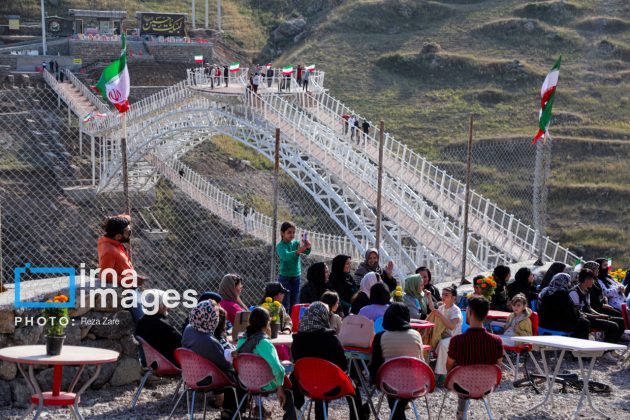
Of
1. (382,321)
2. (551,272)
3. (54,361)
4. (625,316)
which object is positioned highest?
(54,361)

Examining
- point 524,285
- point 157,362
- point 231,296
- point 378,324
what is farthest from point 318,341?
point 524,285

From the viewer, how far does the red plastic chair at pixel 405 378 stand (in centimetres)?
1056

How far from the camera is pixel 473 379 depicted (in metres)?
10.9

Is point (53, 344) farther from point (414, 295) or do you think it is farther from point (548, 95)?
point (548, 95)

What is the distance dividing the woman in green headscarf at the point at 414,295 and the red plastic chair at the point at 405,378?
2.88m

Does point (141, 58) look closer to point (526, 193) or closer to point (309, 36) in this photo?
point (309, 36)

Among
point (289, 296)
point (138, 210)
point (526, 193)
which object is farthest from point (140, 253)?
point (289, 296)

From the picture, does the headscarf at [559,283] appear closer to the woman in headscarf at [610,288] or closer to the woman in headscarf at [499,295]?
the woman in headscarf at [499,295]

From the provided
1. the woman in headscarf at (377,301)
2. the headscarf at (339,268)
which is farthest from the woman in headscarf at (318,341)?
the headscarf at (339,268)

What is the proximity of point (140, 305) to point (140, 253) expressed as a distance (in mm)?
31670

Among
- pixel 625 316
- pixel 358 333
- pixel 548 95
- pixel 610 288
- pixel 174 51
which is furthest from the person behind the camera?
pixel 174 51

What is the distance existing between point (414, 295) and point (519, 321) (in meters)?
1.27

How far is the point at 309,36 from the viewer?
7631 centimetres

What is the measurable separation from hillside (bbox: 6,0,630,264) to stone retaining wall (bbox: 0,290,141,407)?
98.6 ft
